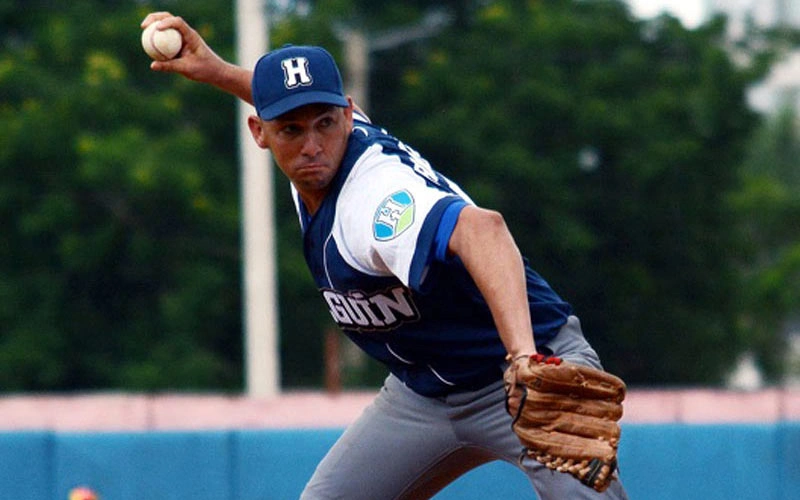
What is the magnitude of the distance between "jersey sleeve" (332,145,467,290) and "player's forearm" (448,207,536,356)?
0.26 ft

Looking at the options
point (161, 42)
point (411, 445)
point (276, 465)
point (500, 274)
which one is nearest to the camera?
point (500, 274)

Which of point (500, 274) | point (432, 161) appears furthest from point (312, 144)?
point (432, 161)

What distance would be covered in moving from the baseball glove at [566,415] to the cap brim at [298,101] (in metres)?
0.89

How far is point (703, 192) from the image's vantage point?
70.8 feet

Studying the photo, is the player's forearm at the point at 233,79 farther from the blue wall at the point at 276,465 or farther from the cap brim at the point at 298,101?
the blue wall at the point at 276,465

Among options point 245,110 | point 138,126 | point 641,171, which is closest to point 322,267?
point 245,110

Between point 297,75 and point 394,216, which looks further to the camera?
point 297,75

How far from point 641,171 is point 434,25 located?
3.69 metres

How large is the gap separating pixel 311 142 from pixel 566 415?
99 centimetres

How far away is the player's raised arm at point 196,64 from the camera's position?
474cm

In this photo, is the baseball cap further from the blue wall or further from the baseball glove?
the blue wall

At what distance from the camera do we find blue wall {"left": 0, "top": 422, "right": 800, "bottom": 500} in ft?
24.3

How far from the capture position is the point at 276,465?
755 cm

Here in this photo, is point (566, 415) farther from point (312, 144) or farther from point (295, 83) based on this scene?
point (295, 83)
